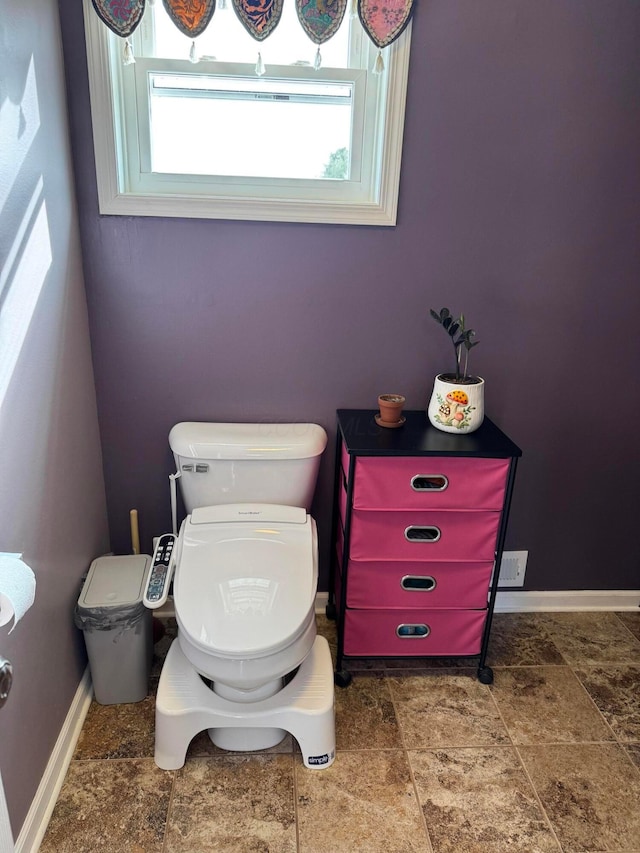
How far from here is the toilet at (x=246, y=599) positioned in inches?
60.5

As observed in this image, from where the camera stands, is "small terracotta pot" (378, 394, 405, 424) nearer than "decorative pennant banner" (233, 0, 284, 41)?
No

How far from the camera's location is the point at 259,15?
171 cm

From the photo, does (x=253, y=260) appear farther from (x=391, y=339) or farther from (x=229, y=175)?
(x=391, y=339)

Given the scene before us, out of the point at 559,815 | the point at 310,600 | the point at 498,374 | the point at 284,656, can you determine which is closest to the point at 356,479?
the point at 310,600

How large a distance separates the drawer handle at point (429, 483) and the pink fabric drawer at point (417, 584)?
9.4 inches

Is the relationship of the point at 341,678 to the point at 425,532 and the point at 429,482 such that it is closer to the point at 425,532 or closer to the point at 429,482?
the point at 425,532

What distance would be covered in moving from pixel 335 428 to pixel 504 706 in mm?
1005

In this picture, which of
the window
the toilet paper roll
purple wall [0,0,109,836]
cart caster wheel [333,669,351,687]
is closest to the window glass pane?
the window

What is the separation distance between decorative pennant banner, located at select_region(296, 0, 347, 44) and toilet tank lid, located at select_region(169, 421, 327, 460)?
112 centimetres

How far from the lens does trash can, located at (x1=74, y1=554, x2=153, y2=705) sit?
173 centimetres

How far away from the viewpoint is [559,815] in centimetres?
156

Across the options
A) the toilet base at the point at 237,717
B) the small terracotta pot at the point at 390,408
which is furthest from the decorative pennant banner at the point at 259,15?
the toilet base at the point at 237,717

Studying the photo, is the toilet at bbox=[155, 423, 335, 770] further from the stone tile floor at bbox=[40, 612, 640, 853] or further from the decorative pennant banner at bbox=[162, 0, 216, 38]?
the decorative pennant banner at bbox=[162, 0, 216, 38]

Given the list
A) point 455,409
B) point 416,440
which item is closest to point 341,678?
point 416,440
